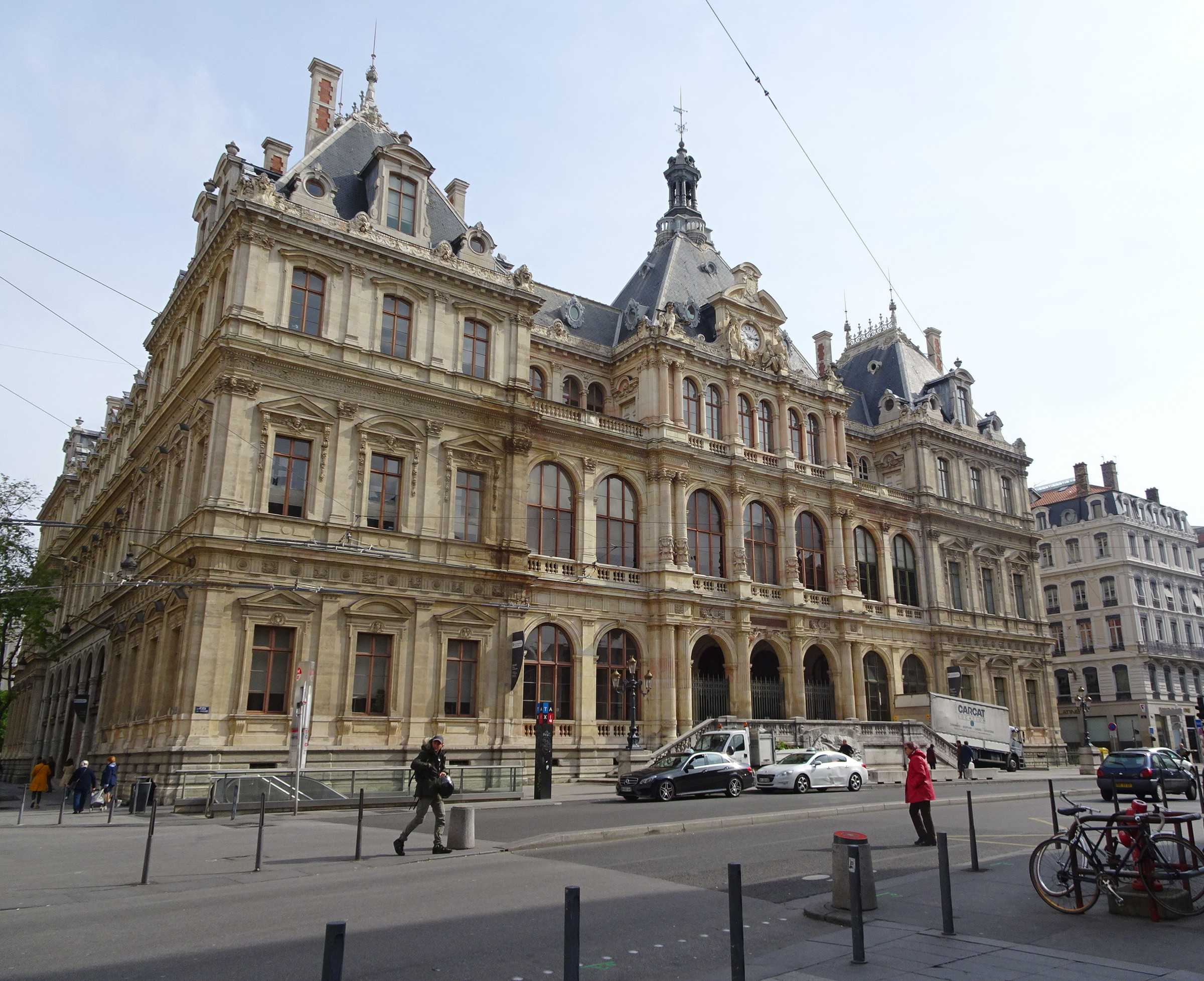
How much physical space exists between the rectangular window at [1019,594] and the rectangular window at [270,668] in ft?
141

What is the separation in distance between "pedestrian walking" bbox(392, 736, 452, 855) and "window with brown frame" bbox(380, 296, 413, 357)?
1924cm

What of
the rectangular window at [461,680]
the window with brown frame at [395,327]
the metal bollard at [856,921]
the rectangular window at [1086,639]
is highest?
the window with brown frame at [395,327]

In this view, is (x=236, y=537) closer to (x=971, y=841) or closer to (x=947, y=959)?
(x=971, y=841)

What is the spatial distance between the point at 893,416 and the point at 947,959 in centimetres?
4792

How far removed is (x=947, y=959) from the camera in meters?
7.93

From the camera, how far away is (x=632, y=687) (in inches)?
1288

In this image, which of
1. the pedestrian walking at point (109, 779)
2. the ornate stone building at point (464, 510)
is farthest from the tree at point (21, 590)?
the pedestrian walking at point (109, 779)

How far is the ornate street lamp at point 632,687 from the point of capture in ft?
107

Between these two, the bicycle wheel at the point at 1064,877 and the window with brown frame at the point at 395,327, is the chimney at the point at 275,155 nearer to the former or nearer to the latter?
the window with brown frame at the point at 395,327

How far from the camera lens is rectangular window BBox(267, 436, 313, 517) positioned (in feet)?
94.0

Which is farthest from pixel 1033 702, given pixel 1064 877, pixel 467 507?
pixel 1064 877

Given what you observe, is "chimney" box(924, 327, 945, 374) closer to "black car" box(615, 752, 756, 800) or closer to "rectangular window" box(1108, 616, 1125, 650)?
"rectangular window" box(1108, 616, 1125, 650)

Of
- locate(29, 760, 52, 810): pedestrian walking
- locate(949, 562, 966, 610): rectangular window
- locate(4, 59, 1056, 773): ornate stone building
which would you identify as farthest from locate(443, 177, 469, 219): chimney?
locate(949, 562, 966, 610): rectangular window

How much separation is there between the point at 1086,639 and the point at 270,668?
63.0 metres
